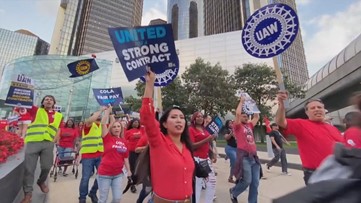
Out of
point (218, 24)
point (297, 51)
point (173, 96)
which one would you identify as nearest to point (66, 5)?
point (218, 24)

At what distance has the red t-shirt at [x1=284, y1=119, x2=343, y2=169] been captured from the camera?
289 cm

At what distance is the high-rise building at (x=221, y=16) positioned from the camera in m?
75.8

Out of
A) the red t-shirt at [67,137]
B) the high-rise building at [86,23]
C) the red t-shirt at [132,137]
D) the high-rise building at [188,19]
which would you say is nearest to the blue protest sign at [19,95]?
the red t-shirt at [67,137]

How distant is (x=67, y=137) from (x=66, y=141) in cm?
17

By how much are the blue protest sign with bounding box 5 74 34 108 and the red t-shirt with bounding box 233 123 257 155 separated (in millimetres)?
5384

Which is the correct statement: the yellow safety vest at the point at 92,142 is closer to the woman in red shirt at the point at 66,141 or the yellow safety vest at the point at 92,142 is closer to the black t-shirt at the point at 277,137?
the woman in red shirt at the point at 66,141

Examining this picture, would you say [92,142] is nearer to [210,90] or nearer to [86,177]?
[86,177]

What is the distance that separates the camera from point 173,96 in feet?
84.8

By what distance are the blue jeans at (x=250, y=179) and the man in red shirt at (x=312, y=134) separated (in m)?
1.44

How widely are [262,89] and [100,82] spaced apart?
33.2 metres

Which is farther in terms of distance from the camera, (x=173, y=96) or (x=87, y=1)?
(x=87, y=1)

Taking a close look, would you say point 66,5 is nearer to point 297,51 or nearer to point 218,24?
point 218,24

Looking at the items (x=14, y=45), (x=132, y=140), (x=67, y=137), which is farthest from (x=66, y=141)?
→ (x=14, y=45)

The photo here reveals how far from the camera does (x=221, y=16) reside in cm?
8462
